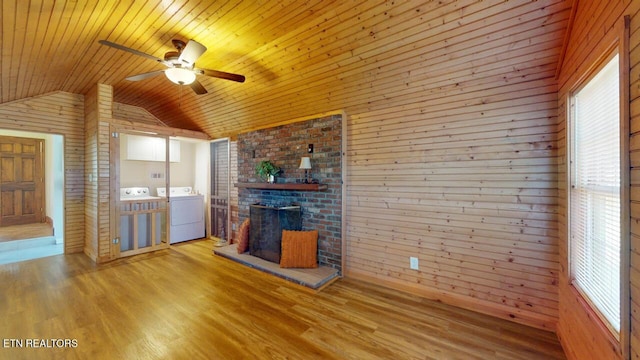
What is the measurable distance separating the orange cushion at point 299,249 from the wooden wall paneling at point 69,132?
4105 millimetres

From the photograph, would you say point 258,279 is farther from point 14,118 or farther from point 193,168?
point 14,118

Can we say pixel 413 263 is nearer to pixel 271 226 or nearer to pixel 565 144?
pixel 565 144

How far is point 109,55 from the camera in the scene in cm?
305

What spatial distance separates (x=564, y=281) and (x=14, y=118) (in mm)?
7551

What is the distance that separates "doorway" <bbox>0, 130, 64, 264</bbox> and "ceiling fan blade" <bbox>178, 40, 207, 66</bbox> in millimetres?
4756

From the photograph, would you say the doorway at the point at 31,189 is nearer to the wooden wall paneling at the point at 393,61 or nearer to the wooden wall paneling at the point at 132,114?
the wooden wall paneling at the point at 132,114

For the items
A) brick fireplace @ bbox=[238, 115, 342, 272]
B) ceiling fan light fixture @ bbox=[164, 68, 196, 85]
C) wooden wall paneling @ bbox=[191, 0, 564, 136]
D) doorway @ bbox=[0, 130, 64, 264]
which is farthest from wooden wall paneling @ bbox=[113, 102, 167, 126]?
wooden wall paneling @ bbox=[191, 0, 564, 136]

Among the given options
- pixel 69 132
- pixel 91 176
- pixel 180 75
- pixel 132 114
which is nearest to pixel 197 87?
pixel 180 75

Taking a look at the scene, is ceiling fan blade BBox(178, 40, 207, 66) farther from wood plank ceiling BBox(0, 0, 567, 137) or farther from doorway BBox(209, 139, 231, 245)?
doorway BBox(209, 139, 231, 245)

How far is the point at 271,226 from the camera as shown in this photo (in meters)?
3.88

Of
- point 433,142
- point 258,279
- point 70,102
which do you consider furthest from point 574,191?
point 70,102

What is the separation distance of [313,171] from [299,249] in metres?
1.19

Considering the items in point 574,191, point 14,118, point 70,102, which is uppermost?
point 70,102

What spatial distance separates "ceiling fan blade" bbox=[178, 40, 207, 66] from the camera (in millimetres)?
2189
